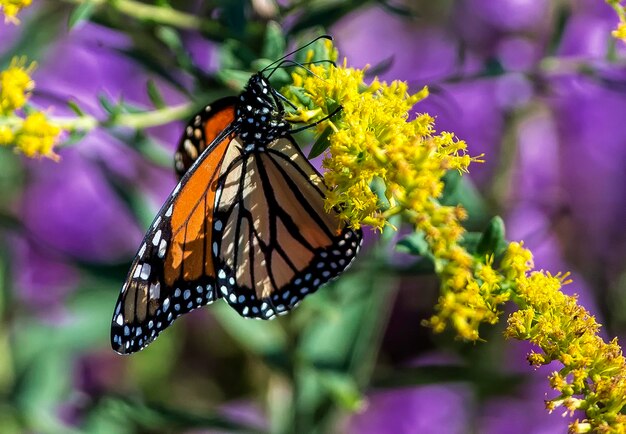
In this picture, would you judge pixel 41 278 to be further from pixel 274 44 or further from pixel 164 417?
pixel 274 44

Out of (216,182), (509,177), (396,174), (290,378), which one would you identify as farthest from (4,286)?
(396,174)

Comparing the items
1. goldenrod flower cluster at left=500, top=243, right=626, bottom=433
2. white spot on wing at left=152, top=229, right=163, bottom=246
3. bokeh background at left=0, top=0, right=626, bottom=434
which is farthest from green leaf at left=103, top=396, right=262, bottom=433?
goldenrod flower cluster at left=500, top=243, right=626, bottom=433

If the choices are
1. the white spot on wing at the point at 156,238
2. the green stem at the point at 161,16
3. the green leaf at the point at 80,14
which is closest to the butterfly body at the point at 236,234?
the white spot on wing at the point at 156,238

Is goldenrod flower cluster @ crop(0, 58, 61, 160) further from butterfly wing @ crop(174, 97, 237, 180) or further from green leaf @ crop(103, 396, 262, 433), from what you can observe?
green leaf @ crop(103, 396, 262, 433)

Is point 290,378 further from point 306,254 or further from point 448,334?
point 448,334

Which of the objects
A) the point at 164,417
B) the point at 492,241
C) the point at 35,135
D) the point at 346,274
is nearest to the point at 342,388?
the point at 346,274
